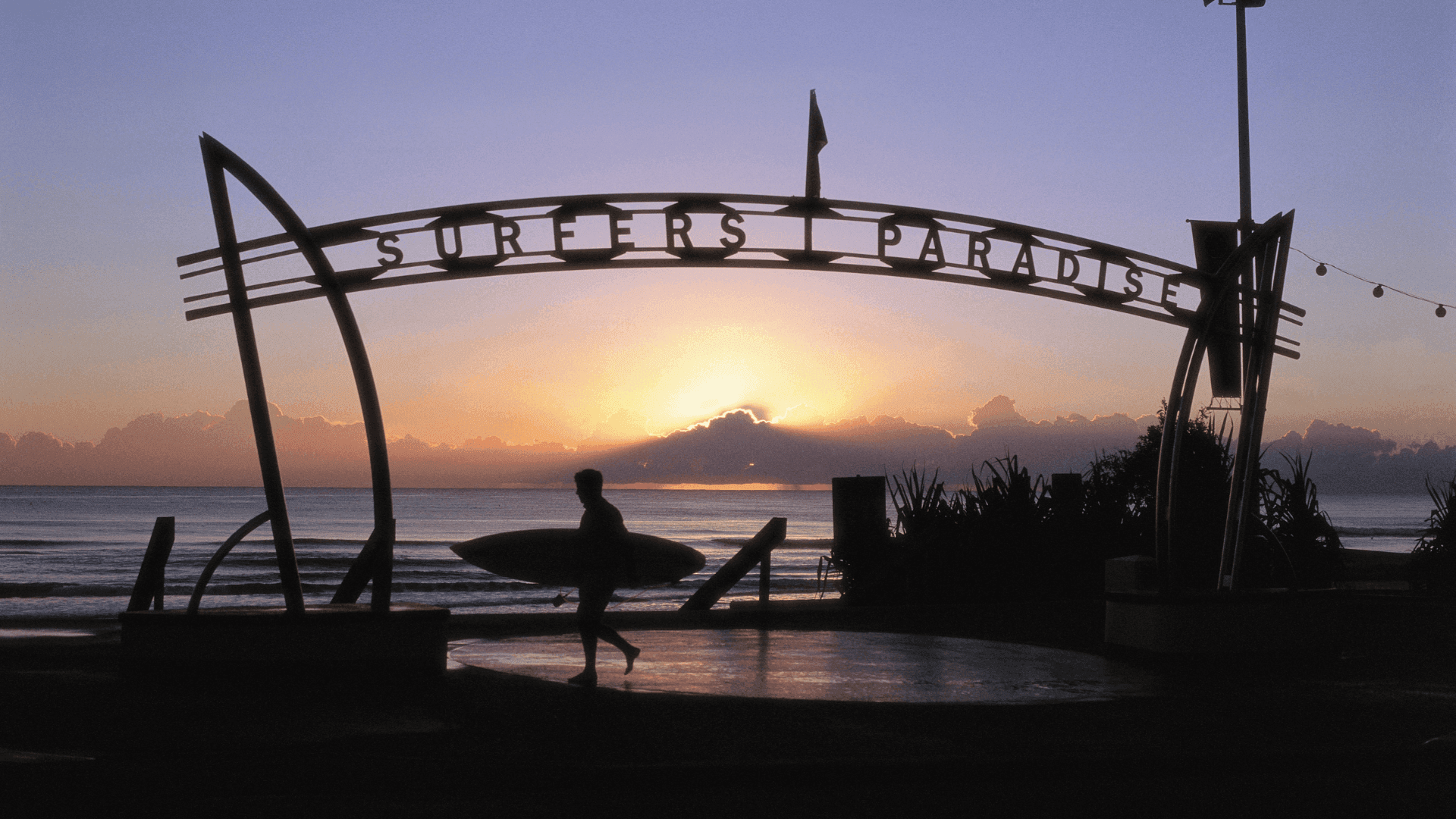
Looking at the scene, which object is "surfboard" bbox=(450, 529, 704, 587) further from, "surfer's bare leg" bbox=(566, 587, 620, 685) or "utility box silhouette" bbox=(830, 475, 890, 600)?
"utility box silhouette" bbox=(830, 475, 890, 600)

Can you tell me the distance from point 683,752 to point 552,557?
3.44 m

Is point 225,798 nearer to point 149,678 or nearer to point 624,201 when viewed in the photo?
point 149,678

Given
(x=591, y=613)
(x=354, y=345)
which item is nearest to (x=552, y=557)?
(x=591, y=613)

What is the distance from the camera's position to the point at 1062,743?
6359 millimetres

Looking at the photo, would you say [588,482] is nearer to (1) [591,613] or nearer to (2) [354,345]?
(1) [591,613]

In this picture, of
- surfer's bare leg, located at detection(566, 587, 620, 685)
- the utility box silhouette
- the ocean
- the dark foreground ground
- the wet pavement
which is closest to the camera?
the dark foreground ground

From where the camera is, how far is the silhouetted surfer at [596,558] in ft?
28.3

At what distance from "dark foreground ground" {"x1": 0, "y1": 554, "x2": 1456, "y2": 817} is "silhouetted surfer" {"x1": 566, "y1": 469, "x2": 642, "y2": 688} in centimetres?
60

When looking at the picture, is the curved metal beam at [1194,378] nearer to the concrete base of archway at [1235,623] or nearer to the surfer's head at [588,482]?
the concrete base of archway at [1235,623]

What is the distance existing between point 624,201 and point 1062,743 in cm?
534

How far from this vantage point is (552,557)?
921cm

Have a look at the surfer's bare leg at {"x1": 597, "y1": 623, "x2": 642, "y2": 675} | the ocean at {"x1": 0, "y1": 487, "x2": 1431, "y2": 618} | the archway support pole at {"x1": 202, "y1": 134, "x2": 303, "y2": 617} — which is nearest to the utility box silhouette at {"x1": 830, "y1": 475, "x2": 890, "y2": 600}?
the ocean at {"x1": 0, "y1": 487, "x2": 1431, "y2": 618}

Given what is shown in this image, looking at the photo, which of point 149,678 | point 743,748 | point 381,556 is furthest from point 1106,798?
point 149,678

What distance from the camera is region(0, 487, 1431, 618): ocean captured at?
2698 cm
